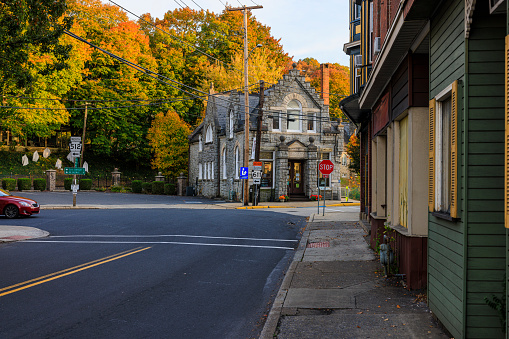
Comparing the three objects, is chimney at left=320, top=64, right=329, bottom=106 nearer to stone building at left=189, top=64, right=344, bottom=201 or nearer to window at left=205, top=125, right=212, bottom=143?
stone building at left=189, top=64, right=344, bottom=201

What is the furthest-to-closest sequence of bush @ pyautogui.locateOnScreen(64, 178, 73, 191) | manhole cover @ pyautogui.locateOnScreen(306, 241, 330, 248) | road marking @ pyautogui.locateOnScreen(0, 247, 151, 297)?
bush @ pyautogui.locateOnScreen(64, 178, 73, 191)
manhole cover @ pyautogui.locateOnScreen(306, 241, 330, 248)
road marking @ pyautogui.locateOnScreen(0, 247, 151, 297)

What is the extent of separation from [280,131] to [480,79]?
111ft

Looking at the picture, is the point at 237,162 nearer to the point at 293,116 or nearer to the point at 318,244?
the point at 293,116

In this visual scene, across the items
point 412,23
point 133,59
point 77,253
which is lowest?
point 77,253

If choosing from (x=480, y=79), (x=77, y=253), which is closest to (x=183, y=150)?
(x=77, y=253)

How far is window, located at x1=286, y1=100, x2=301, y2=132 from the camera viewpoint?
3913cm

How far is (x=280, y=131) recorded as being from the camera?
38.9m

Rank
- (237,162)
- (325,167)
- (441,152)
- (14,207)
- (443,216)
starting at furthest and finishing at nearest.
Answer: (237,162) < (325,167) < (14,207) < (441,152) < (443,216)

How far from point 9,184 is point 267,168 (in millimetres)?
25906

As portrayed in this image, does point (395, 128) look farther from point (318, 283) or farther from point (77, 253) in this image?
point (77, 253)

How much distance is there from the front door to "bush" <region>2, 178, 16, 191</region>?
2719cm

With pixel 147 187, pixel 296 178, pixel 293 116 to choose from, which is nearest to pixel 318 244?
pixel 296 178

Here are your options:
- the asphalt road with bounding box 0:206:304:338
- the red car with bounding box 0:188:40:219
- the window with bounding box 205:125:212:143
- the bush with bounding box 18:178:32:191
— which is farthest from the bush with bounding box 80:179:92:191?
the asphalt road with bounding box 0:206:304:338

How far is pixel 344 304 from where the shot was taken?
7.29 metres
